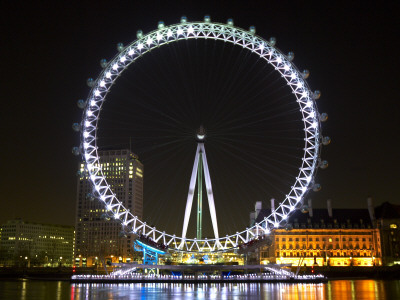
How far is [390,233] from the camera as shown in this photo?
3691 inches

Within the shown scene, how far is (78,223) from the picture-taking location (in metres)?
153

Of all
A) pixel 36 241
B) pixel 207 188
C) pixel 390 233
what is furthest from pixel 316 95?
pixel 36 241

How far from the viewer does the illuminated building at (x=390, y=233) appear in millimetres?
92062

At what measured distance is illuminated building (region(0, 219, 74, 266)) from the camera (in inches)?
6284

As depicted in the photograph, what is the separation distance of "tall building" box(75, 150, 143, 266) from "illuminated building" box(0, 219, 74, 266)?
9704 mm

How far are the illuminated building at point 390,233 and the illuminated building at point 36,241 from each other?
94.6 metres

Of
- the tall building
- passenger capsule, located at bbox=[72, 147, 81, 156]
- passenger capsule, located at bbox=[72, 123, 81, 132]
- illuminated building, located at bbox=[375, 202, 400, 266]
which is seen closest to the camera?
passenger capsule, located at bbox=[72, 123, 81, 132]

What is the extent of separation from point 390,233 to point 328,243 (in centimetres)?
1129

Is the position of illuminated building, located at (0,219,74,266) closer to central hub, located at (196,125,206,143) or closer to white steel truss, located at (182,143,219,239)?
white steel truss, located at (182,143,219,239)

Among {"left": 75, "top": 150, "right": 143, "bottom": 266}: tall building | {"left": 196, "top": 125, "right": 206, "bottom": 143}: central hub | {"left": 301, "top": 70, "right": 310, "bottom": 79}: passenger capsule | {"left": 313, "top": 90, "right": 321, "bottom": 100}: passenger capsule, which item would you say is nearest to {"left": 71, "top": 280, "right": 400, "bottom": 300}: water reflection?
{"left": 196, "top": 125, "right": 206, "bottom": 143}: central hub

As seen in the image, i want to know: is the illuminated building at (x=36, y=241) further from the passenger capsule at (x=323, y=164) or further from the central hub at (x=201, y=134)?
the passenger capsule at (x=323, y=164)

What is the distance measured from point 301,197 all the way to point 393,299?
21.0 metres

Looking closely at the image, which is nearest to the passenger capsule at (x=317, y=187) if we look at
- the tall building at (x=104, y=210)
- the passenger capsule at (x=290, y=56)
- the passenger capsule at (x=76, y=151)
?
the passenger capsule at (x=290, y=56)

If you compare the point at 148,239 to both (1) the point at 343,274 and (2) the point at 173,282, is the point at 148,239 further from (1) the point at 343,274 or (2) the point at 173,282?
(1) the point at 343,274
